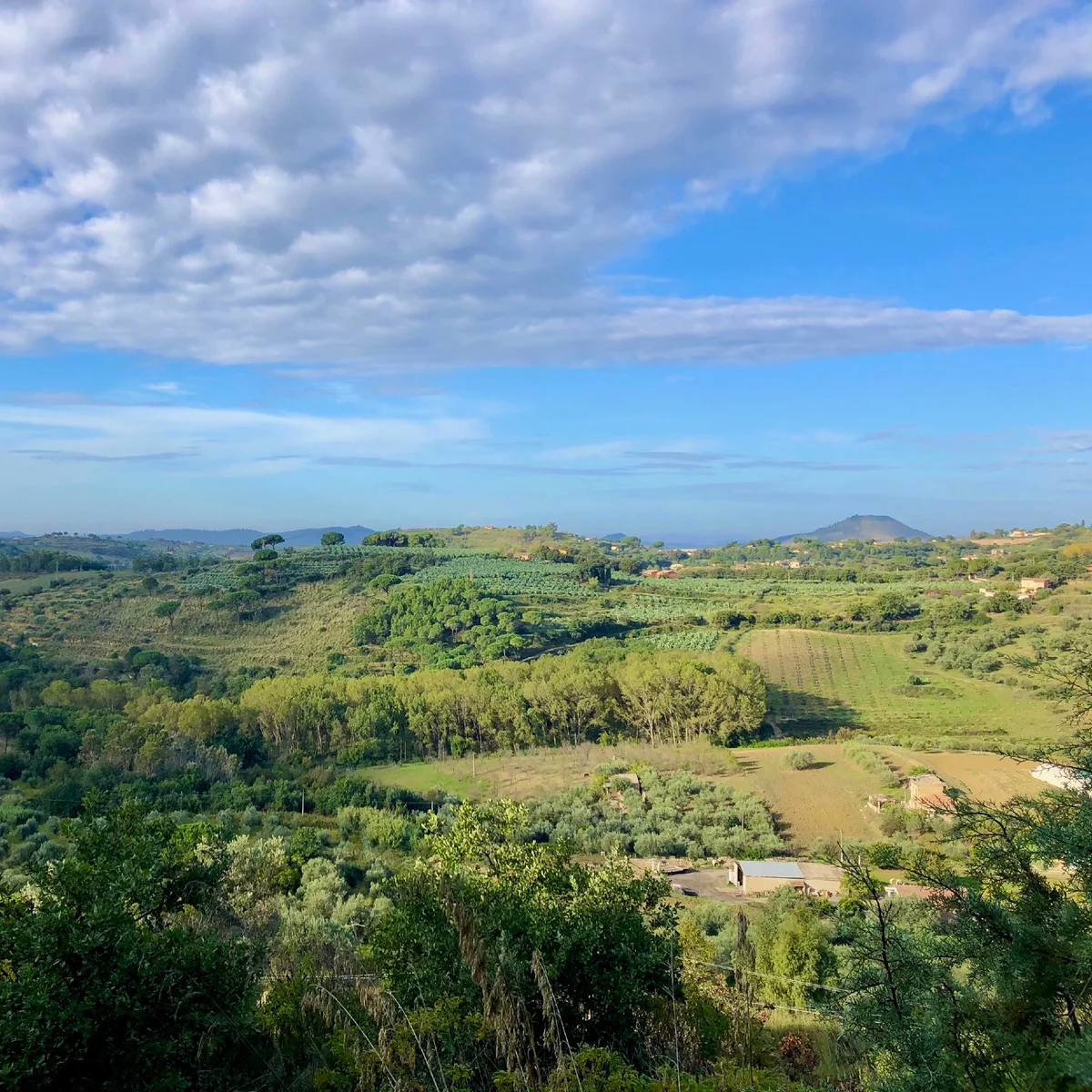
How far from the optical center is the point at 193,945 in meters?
5.45

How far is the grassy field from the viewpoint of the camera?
22.8 m

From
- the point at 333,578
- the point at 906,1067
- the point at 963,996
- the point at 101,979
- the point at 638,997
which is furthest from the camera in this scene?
the point at 333,578

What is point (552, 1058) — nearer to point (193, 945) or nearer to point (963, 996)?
point (963, 996)

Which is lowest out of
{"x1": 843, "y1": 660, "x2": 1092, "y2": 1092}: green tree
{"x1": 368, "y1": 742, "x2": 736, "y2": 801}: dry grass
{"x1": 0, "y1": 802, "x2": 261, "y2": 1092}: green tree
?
Result: {"x1": 368, "y1": 742, "x2": 736, "y2": 801}: dry grass

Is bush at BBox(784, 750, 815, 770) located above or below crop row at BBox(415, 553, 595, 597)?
below

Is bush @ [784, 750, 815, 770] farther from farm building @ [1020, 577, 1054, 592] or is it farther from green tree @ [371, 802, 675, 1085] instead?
farm building @ [1020, 577, 1054, 592]

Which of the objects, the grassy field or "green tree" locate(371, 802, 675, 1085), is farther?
the grassy field

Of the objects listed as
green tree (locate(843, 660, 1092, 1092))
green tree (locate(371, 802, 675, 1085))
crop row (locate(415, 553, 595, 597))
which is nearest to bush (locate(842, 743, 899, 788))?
green tree (locate(371, 802, 675, 1085))

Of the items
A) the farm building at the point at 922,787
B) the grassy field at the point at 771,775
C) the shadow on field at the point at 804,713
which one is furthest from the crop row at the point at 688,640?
the farm building at the point at 922,787

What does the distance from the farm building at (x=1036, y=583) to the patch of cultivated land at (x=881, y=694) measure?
47.0 feet

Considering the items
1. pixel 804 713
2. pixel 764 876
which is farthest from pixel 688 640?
pixel 764 876

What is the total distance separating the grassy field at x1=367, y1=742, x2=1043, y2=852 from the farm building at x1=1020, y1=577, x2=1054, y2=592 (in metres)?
36.4

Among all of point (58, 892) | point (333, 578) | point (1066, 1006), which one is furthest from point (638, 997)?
point (333, 578)

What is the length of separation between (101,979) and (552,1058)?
2.94m
